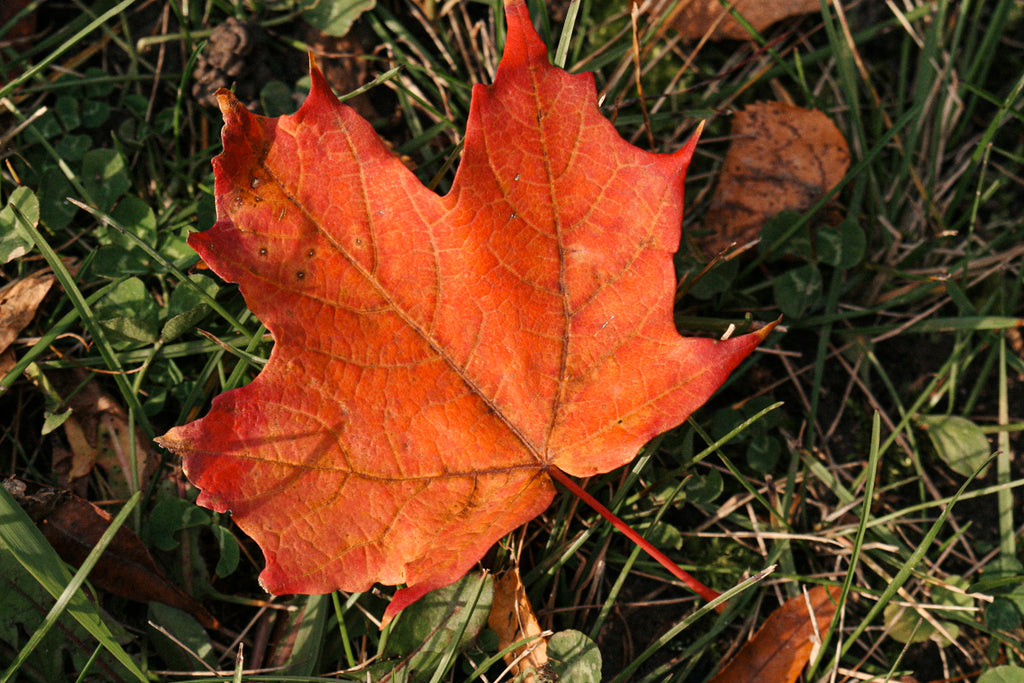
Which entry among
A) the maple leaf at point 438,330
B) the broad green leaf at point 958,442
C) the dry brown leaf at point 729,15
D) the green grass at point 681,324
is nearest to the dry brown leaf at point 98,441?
the green grass at point 681,324

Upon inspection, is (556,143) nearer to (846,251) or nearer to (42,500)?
(846,251)

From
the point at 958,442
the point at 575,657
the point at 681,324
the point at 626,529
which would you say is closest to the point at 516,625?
the point at 575,657

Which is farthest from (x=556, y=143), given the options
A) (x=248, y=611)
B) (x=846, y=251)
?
(x=248, y=611)

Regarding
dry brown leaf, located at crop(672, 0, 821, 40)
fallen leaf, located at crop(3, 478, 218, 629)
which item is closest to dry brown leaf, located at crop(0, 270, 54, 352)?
fallen leaf, located at crop(3, 478, 218, 629)

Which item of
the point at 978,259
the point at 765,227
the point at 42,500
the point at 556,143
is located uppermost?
the point at 556,143

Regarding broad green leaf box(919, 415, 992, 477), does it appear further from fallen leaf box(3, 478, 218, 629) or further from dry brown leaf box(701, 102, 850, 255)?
fallen leaf box(3, 478, 218, 629)

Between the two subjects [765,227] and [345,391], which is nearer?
[345,391]
